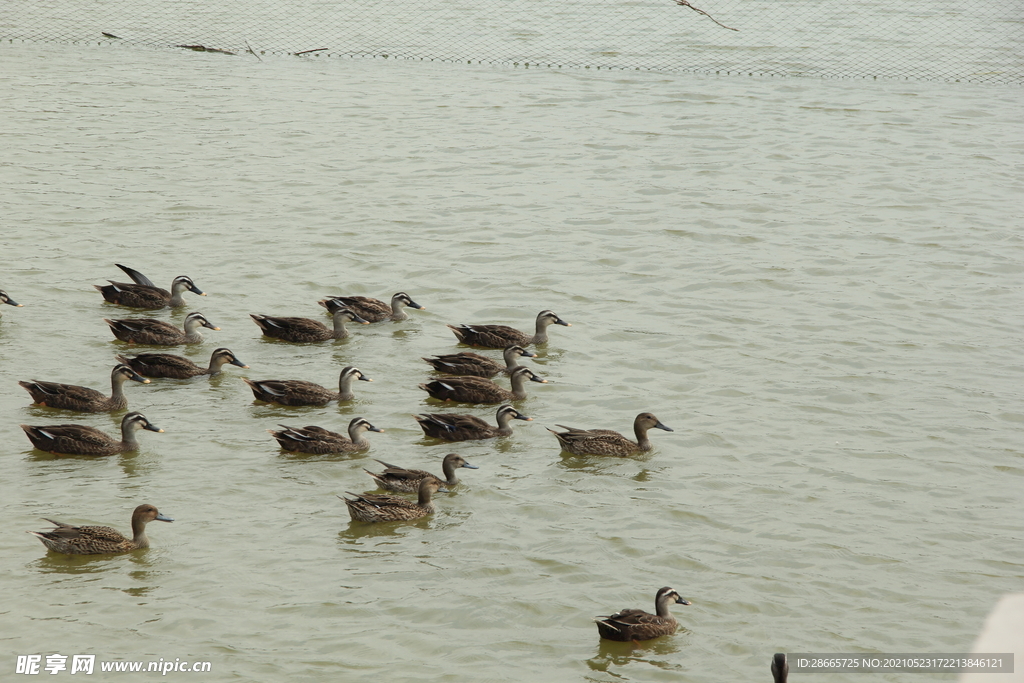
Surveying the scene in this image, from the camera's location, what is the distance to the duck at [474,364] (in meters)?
14.1

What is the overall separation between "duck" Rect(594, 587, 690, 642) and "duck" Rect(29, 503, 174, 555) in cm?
410

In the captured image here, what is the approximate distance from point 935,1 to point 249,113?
23.9 metres

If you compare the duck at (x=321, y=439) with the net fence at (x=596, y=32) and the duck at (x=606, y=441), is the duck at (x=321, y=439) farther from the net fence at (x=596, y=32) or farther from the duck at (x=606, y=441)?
the net fence at (x=596, y=32)

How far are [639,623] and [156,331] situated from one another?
8.52 m

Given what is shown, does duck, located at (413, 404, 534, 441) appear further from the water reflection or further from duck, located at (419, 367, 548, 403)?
the water reflection

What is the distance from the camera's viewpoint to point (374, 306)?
1567cm

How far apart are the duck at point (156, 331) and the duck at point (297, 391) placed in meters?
2.09

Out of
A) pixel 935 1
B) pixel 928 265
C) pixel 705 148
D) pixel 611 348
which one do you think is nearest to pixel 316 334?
Answer: pixel 611 348

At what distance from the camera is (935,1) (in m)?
37.8

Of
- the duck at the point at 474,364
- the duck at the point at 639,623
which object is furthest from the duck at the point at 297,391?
the duck at the point at 639,623

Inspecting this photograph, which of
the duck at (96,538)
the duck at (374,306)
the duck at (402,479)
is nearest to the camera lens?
the duck at (96,538)

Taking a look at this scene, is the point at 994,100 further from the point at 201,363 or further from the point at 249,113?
the point at 201,363

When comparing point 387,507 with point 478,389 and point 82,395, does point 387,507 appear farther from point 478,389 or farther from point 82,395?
point 82,395

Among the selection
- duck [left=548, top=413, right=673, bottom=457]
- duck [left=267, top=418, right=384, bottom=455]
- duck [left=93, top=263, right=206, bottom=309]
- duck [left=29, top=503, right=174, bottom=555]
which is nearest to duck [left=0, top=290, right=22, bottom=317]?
duck [left=93, top=263, right=206, bottom=309]
